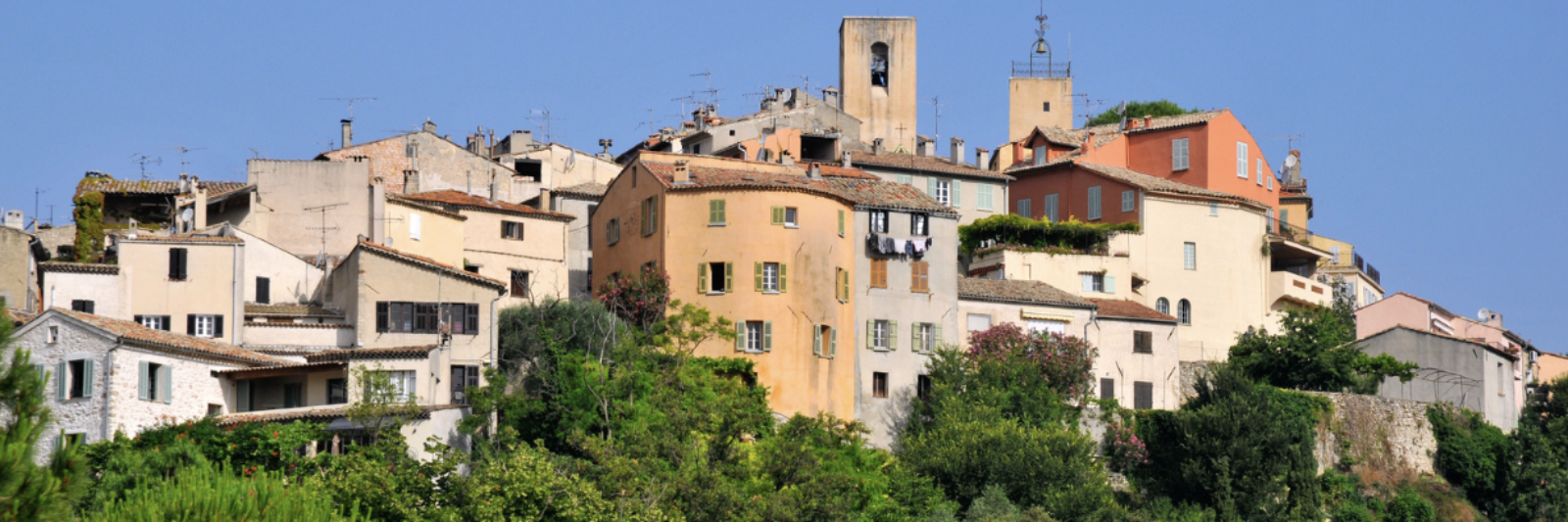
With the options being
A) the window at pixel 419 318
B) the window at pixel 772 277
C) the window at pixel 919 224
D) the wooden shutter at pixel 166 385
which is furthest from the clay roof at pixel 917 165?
the wooden shutter at pixel 166 385

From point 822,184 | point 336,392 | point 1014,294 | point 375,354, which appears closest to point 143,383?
point 336,392

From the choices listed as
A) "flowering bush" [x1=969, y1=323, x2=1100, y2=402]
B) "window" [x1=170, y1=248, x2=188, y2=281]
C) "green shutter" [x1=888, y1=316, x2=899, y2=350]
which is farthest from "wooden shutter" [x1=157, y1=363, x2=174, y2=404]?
"flowering bush" [x1=969, y1=323, x2=1100, y2=402]

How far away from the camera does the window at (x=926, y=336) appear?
62.9 metres

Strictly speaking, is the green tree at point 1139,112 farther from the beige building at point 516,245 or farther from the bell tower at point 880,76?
the beige building at point 516,245

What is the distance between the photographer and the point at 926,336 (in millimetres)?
63188

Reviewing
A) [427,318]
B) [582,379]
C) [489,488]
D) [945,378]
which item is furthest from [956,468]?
[489,488]

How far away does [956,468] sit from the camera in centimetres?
5656

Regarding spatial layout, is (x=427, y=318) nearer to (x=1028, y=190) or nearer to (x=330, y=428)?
(x=330, y=428)

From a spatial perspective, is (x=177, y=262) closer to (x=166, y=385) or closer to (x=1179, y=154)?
(x=166, y=385)

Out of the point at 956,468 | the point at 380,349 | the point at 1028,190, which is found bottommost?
the point at 956,468

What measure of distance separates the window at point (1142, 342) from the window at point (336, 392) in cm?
2900

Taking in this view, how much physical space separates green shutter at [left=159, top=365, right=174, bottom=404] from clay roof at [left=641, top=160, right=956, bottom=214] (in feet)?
56.2

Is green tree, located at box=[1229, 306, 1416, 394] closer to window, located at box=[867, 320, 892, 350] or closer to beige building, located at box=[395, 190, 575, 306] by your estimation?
window, located at box=[867, 320, 892, 350]

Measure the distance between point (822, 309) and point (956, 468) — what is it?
22.8 feet
